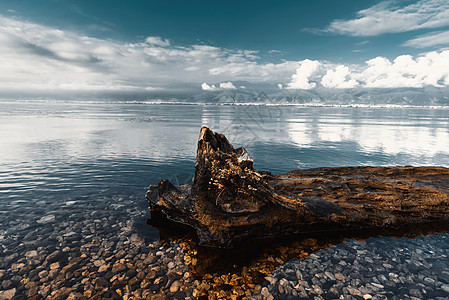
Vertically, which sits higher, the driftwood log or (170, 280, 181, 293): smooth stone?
the driftwood log

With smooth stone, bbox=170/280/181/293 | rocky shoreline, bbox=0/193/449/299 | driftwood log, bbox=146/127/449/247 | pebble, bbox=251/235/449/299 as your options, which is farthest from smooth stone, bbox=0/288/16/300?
pebble, bbox=251/235/449/299

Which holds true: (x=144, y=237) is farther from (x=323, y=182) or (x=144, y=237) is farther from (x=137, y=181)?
(x=323, y=182)

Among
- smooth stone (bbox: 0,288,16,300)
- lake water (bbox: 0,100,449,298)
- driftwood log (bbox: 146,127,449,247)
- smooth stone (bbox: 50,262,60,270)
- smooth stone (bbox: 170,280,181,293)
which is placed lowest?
smooth stone (bbox: 170,280,181,293)

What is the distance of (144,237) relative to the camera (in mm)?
11492

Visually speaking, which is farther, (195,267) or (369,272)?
(195,267)

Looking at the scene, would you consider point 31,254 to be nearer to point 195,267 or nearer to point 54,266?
point 54,266

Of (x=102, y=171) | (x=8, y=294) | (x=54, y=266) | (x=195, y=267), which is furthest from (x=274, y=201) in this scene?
(x=102, y=171)

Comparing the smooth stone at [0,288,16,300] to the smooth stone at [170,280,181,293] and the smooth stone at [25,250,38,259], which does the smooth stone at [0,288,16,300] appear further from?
the smooth stone at [170,280,181,293]

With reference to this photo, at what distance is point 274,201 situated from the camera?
1052 cm

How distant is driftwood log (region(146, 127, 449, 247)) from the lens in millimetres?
10422

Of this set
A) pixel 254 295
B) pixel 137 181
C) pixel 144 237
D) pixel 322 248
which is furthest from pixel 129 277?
pixel 137 181

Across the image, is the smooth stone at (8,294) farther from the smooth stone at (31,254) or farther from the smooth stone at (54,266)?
the smooth stone at (31,254)

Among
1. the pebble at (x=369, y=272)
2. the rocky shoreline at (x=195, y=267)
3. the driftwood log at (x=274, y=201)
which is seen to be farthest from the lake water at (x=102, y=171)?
the pebble at (x=369, y=272)

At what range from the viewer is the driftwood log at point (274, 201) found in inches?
410
